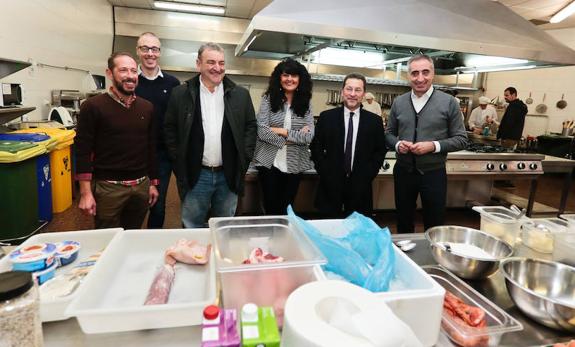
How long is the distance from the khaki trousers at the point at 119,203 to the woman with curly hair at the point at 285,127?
82 centimetres

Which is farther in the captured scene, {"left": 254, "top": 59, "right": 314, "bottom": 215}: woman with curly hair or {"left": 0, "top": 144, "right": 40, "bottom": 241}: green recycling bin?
{"left": 0, "top": 144, "right": 40, "bottom": 241}: green recycling bin

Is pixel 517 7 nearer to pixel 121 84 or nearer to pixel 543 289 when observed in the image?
pixel 543 289

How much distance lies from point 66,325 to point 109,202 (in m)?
1.16

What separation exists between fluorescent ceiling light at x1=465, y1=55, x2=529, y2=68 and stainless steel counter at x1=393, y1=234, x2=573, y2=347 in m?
1.97

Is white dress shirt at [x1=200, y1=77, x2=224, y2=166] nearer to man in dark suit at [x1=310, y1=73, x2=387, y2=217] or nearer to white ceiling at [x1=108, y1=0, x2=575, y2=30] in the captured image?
man in dark suit at [x1=310, y1=73, x2=387, y2=217]

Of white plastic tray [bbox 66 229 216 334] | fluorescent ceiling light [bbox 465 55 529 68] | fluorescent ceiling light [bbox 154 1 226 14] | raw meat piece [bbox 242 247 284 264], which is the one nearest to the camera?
white plastic tray [bbox 66 229 216 334]

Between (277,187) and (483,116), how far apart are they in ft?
19.2

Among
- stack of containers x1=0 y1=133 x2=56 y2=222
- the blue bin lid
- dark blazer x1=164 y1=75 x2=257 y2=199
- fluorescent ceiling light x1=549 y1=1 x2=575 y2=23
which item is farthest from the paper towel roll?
fluorescent ceiling light x1=549 y1=1 x2=575 y2=23

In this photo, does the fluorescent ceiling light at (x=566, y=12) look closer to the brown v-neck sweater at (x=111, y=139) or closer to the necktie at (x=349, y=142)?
the necktie at (x=349, y=142)

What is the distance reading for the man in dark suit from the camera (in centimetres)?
241

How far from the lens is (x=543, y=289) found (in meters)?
1.12

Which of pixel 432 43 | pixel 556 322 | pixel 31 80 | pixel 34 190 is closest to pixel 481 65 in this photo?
pixel 432 43

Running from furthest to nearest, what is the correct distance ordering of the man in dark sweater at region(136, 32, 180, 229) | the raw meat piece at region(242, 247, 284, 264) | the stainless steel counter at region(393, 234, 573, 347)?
the man in dark sweater at region(136, 32, 180, 229) → the raw meat piece at region(242, 247, 284, 264) → the stainless steel counter at region(393, 234, 573, 347)

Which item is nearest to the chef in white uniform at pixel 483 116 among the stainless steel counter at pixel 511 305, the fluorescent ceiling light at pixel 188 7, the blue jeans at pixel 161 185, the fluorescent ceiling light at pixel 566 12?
the fluorescent ceiling light at pixel 566 12
